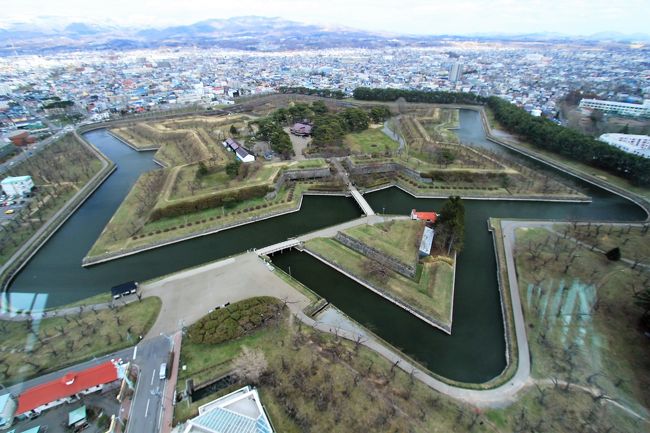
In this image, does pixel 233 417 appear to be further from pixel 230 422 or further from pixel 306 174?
pixel 306 174

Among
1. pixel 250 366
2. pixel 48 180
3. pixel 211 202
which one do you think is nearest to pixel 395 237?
pixel 250 366

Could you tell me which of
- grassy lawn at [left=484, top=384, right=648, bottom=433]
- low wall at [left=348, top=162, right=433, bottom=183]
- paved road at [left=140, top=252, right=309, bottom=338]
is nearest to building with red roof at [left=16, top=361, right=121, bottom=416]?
paved road at [left=140, top=252, right=309, bottom=338]

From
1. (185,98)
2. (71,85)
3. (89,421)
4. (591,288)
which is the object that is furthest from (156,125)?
(591,288)

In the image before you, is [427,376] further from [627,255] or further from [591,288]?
[627,255]

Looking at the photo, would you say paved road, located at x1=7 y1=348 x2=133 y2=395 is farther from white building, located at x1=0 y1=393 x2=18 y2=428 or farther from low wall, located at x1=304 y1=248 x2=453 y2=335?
low wall, located at x1=304 y1=248 x2=453 y2=335

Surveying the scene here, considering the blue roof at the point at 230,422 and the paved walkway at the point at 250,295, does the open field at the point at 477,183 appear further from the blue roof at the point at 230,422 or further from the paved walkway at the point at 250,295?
the blue roof at the point at 230,422
